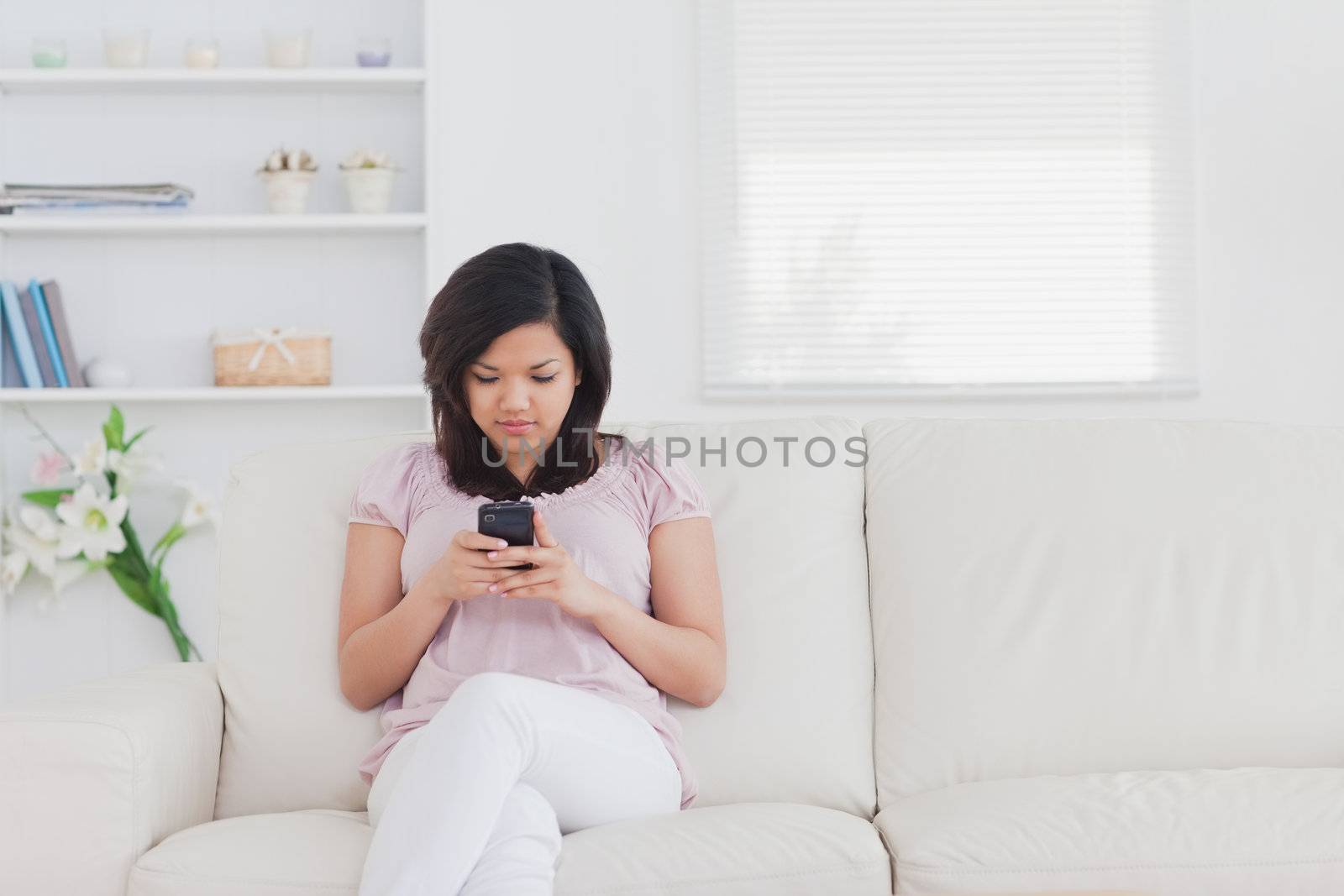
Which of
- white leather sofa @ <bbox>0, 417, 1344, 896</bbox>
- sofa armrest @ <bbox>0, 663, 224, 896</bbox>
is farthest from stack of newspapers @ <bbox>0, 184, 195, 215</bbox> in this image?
sofa armrest @ <bbox>0, 663, 224, 896</bbox>

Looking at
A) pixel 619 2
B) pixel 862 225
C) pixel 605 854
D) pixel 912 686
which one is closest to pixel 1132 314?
pixel 862 225

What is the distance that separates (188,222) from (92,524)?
2.38ft

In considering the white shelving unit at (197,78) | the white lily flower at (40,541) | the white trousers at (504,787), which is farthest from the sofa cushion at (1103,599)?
the white lily flower at (40,541)

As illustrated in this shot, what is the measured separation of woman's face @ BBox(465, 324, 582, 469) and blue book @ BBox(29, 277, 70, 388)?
1694 mm

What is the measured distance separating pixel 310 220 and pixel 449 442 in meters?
1.40

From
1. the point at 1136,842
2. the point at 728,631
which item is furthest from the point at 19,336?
the point at 1136,842

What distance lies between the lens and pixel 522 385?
1.70 m

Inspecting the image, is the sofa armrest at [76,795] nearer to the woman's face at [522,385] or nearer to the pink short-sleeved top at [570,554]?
the pink short-sleeved top at [570,554]

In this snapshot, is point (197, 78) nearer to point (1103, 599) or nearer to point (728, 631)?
point (728, 631)

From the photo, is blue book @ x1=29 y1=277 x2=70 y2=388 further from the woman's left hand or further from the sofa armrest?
the woman's left hand

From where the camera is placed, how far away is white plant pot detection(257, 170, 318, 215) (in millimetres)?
3010

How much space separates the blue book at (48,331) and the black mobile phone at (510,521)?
190 cm

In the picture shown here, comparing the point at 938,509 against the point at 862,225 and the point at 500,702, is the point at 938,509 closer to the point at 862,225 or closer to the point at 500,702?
the point at 500,702

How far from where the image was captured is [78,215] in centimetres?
299
